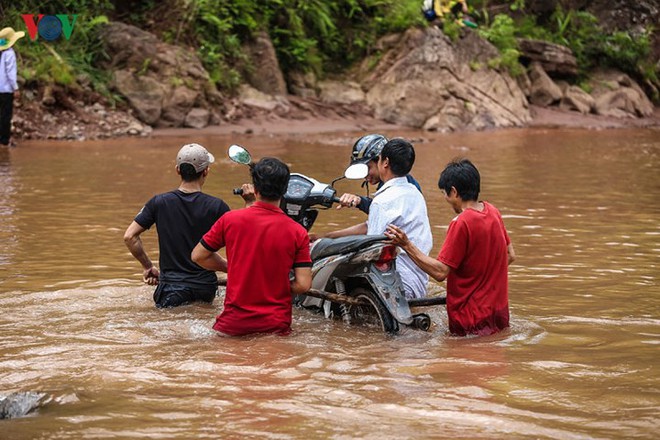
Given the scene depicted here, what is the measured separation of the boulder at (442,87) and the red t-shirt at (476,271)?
56.3 feet

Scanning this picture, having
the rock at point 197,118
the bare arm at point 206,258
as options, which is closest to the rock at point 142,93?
the rock at point 197,118

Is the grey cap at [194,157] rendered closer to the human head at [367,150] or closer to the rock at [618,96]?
the human head at [367,150]

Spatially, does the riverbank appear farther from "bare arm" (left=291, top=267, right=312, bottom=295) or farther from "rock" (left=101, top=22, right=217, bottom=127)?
"bare arm" (left=291, top=267, right=312, bottom=295)

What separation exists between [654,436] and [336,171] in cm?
1083

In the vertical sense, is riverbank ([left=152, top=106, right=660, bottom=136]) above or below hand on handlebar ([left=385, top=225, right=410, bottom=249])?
below

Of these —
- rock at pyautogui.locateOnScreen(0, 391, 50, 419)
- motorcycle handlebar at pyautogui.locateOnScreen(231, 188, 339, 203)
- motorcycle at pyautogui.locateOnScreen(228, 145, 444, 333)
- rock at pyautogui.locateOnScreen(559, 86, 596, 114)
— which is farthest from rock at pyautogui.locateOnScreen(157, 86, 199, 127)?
rock at pyautogui.locateOnScreen(0, 391, 50, 419)

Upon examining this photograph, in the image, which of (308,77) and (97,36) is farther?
(308,77)

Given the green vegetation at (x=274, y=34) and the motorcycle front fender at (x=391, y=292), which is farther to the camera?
the green vegetation at (x=274, y=34)

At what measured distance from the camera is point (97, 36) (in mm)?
21234

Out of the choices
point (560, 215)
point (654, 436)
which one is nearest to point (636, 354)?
point (654, 436)

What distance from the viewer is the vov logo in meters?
19.8

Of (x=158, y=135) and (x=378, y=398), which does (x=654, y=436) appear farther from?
(x=158, y=135)

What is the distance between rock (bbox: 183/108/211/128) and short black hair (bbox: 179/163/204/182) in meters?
13.9

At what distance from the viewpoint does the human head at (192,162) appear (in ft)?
22.6
